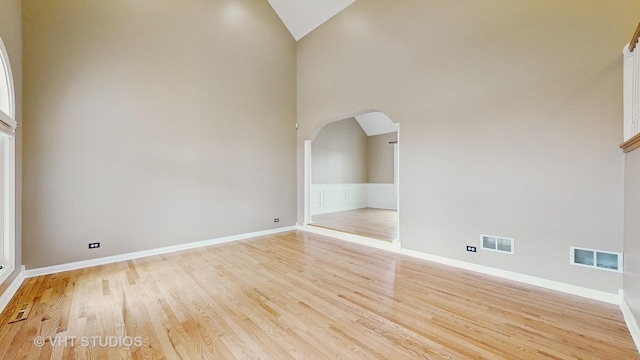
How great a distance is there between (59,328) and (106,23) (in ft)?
12.7

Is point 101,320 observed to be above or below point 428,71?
below

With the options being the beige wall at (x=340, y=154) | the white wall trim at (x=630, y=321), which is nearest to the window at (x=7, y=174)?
the white wall trim at (x=630, y=321)

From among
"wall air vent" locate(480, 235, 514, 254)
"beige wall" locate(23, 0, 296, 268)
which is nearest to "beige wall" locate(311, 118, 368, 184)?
"beige wall" locate(23, 0, 296, 268)

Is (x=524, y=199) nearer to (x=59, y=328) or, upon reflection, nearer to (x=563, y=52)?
(x=563, y=52)

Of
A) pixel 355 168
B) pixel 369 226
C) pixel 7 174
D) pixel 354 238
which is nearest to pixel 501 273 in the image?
pixel 354 238

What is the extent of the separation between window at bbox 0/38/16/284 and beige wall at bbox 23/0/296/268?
431 millimetres

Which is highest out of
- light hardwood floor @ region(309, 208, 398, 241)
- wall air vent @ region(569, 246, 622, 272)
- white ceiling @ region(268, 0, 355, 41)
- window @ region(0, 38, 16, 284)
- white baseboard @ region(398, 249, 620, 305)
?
white ceiling @ region(268, 0, 355, 41)

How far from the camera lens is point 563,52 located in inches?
107

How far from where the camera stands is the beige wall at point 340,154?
8047 mm

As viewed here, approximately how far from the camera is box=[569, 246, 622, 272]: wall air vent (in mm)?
2479

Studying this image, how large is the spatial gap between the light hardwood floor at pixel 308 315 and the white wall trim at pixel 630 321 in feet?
0.17

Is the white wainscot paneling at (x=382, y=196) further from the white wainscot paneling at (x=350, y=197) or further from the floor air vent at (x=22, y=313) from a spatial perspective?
the floor air vent at (x=22, y=313)

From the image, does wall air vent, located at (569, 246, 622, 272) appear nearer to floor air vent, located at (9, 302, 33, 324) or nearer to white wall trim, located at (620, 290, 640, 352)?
white wall trim, located at (620, 290, 640, 352)

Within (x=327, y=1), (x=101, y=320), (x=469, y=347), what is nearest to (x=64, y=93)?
(x=101, y=320)
